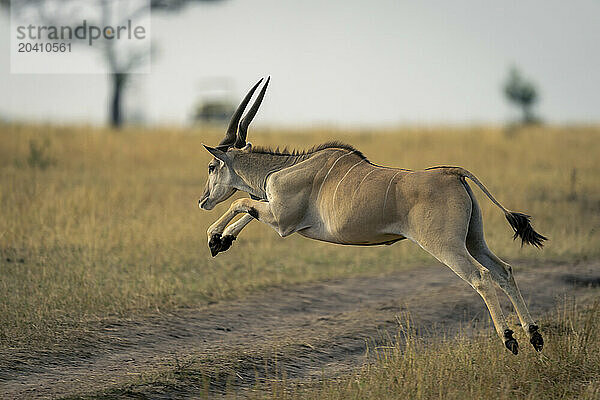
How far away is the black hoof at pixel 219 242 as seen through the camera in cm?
694

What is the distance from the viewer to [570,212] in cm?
1459

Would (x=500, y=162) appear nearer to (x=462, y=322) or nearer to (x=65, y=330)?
(x=462, y=322)

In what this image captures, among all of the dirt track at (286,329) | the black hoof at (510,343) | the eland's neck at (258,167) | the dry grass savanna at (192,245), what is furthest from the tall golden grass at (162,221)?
the black hoof at (510,343)

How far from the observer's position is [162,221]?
12.0 m

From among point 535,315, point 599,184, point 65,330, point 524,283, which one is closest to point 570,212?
point 599,184

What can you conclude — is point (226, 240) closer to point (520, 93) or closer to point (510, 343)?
point (510, 343)

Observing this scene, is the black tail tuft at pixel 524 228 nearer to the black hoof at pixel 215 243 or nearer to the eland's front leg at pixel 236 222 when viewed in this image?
the eland's front leg at pixel 236 222

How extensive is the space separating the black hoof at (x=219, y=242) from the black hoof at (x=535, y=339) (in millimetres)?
2454

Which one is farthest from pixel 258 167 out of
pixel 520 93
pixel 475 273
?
pixel 520 93

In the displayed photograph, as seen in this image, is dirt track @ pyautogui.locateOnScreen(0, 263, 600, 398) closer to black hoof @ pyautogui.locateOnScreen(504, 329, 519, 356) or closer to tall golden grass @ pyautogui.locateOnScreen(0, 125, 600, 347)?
tall golden grass @ pyautogui.locateOnScreen(0, 125, 600, 347)

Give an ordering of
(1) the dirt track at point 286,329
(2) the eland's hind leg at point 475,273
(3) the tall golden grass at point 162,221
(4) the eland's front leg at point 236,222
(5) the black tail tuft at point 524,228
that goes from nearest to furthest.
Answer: (2) the eland's hind leg at point 475,273
(1) the dirt track at point 286,329
(5) the black tail tuft at point 524,228
(4) the eland's front leg at point 236,222
(3) the tall golden grass at point 162,221

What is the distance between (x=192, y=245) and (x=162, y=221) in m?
1.28

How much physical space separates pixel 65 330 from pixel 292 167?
2.23 m

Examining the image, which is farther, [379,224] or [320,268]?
[320,268]
